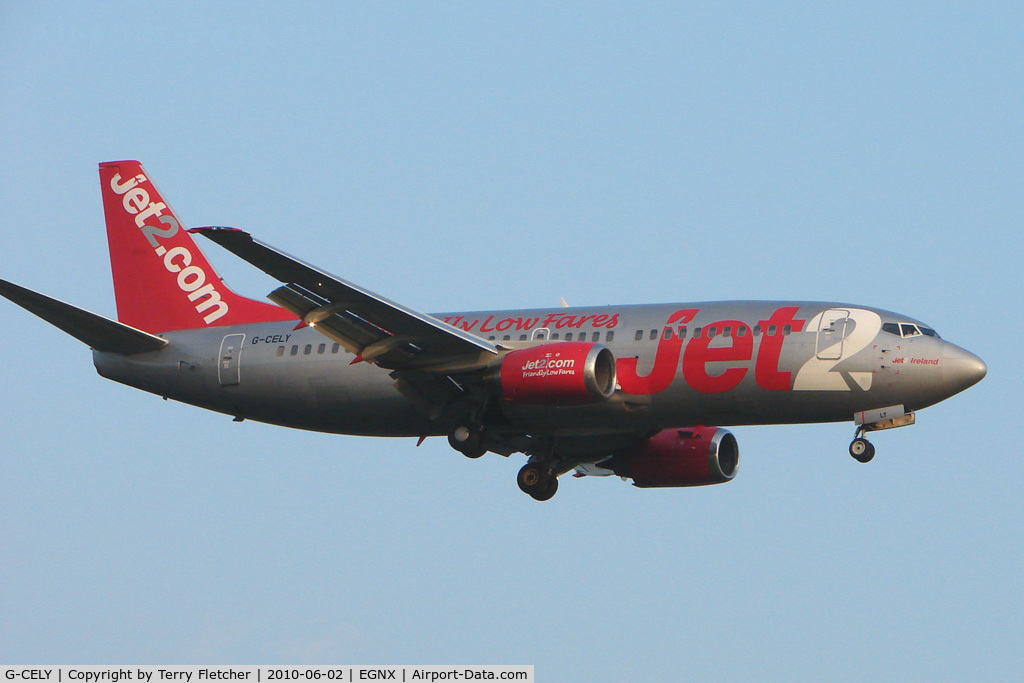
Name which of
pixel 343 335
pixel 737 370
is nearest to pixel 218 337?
pixel 343 335

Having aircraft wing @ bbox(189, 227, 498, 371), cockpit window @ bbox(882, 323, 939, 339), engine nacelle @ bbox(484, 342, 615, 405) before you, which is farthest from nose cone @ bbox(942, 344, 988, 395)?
aircraft wing @ bbox(189, 227, 498, 371)

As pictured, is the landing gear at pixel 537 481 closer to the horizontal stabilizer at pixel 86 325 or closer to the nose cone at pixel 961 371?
the horizontal stabilizer at pixel 86 325

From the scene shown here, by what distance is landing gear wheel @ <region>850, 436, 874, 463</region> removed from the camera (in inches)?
1449

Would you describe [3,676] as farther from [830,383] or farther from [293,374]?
[830,383]

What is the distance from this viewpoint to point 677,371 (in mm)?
37281

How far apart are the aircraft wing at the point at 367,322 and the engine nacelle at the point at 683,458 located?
6.77 metres

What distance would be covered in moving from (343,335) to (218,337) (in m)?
6.03

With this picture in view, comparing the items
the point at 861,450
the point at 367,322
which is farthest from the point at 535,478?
the point at 861,450

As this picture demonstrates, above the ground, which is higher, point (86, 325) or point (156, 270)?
point (156, 270)

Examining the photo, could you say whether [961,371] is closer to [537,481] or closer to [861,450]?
[861,450]

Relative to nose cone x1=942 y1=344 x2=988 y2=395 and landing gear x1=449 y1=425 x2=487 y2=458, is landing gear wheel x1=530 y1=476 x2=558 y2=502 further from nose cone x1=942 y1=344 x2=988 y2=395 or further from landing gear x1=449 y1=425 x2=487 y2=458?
nose cone x1=942 y1=344 x2=988 y2=395

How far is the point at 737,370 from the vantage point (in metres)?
36.9

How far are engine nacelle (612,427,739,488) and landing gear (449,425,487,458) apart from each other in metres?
5.67

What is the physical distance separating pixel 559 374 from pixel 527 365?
2.99 ft
